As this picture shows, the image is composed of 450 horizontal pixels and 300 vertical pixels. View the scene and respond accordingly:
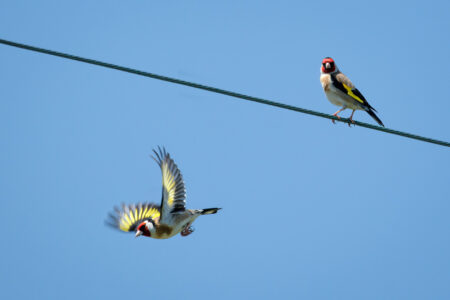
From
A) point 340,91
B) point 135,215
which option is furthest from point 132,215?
point 340,91

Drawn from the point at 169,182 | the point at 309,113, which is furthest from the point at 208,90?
the point at 169,182

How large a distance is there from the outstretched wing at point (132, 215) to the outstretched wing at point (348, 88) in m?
3.89

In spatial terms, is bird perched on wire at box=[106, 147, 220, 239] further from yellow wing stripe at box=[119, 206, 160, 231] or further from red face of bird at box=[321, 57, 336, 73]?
red face of bird at box=[321, 57, 336, 73]

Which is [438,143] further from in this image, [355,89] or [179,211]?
[179,211]

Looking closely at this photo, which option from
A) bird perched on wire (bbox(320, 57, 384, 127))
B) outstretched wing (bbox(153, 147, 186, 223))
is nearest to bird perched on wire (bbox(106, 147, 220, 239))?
outstretched wing (bbox(153, 147, 186, 223))

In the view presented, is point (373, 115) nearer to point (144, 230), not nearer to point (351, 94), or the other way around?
point (351, 94)

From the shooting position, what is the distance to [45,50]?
6312 mm

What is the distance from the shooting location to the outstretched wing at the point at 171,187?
391 inches

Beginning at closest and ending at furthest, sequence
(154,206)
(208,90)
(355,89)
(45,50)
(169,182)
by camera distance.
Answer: (45,50) < (208,90) < (169,182) < (355,89) < (154,206)

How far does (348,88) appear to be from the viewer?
35.6ft

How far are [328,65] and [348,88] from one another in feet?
2.50

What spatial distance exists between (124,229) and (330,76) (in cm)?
450

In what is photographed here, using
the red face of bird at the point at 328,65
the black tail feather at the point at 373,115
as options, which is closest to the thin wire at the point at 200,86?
the black tail feather at the point at 373,115

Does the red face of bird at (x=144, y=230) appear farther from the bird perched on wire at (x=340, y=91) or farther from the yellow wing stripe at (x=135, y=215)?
the bird perched on wire at (x=340, y=91)
